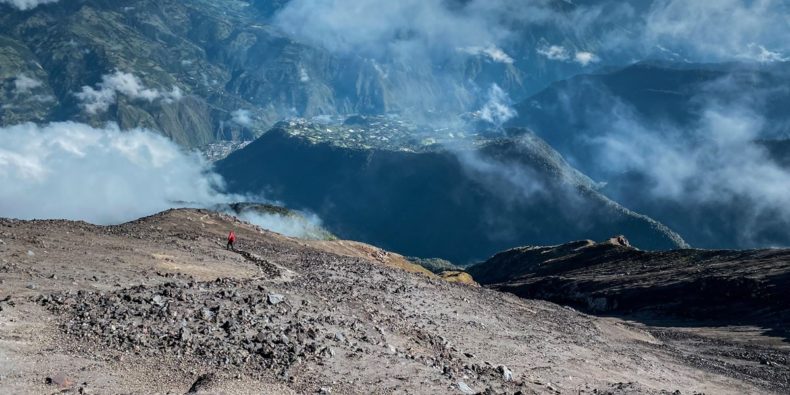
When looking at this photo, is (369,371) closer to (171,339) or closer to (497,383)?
(497,383)

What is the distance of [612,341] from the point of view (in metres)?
59.6

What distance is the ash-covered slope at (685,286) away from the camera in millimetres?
85188

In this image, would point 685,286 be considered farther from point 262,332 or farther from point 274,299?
point 262,332

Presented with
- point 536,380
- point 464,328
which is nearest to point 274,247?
point 464,328

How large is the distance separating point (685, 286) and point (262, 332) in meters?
84.1

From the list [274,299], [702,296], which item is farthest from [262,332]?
[702,296]

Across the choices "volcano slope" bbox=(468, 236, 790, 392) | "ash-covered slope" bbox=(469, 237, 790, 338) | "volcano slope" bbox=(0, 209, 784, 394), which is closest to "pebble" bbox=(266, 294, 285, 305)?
"volcano slope" bbox=(0, 209, 784, 394)

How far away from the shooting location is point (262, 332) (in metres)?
29.5

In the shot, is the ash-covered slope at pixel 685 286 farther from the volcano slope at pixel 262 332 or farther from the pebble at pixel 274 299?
the pebble at pixel 274 299

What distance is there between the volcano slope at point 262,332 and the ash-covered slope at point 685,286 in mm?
30926

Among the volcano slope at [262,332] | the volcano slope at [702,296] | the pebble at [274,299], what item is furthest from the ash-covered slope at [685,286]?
the pebble at [274,299]

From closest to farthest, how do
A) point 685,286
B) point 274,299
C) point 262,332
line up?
point 262,332, point 274,299, point 685,286

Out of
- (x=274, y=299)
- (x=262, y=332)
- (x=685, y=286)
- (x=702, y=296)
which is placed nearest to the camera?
(x=262, y=332)

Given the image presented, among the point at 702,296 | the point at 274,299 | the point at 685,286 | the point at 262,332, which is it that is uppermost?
the point at 685,286
